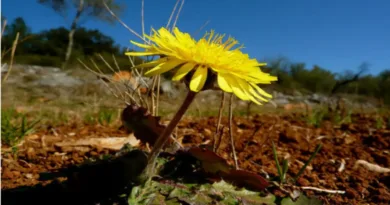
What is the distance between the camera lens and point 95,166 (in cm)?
144

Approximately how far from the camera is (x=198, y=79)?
1109 mm

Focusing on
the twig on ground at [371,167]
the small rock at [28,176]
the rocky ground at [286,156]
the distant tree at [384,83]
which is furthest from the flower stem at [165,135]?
the distant tree at [384,83]

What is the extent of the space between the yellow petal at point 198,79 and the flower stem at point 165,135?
0.07 meters

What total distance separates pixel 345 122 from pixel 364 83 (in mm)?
21390

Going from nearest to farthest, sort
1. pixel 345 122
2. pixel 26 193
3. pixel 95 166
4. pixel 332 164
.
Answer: pixel 95 166 < pixel 26 193 < pixel 332 164 < pixel 345 122

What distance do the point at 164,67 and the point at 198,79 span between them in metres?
0.11

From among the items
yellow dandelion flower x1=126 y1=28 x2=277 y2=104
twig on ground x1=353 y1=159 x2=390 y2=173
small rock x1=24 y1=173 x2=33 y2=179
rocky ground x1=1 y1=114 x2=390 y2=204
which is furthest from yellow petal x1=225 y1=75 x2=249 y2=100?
twig on ground x1=353 y1=159 x2=390 y2=173

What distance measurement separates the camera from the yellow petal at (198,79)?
1.08 metres

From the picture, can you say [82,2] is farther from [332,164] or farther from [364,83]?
[332,164]

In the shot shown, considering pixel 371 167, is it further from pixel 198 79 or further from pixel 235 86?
pixel 198 79

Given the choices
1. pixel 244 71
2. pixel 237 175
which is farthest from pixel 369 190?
pixel 244 71

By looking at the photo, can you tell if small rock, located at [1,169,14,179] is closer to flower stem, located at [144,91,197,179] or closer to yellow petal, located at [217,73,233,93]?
flower stem, located at [144,91,197,179]

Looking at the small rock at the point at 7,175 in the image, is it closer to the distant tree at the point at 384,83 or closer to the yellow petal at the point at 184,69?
the yellow petal at the point at 184,69

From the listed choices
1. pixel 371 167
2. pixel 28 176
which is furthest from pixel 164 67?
pixel 371 167
